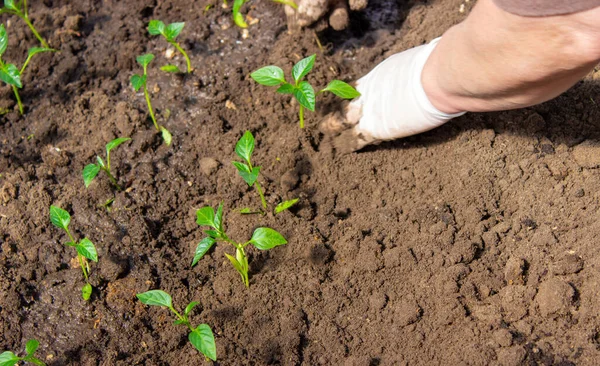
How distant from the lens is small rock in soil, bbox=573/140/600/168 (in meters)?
2.09

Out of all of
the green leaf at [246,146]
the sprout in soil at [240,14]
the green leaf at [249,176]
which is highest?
the sprout in soil at [240,14]

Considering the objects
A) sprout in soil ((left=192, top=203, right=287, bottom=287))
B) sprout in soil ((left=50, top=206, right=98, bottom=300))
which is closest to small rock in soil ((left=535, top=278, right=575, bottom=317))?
sprout in soil ((left=192, top=203, right=287, bottom=287))

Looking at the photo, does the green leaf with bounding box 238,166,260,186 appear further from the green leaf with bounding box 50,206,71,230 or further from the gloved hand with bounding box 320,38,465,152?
the green leaf with bounding box 50,206,71,230

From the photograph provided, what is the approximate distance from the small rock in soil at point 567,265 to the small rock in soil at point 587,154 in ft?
1.31

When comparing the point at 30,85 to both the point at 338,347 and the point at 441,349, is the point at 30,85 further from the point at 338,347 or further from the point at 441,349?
the point at 441,349

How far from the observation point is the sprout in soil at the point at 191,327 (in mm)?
1720

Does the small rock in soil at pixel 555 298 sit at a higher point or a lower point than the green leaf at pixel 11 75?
lower

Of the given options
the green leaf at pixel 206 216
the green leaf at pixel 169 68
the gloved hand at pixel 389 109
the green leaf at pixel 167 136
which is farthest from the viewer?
the green leaf at pixel 169 68

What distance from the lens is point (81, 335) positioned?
6.46 feet

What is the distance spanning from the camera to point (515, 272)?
6.27 feet

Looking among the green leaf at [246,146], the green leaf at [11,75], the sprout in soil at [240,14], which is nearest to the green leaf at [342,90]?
the green leaf at [246,146]

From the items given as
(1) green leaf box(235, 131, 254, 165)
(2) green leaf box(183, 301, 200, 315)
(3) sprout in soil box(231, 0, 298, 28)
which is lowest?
(2) green leaf box(183, 301, 200, 315)

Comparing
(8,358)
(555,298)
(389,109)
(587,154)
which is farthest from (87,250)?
(587,154)

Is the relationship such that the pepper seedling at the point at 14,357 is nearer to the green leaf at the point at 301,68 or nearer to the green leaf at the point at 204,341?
the green leaf at the point at 204,341
